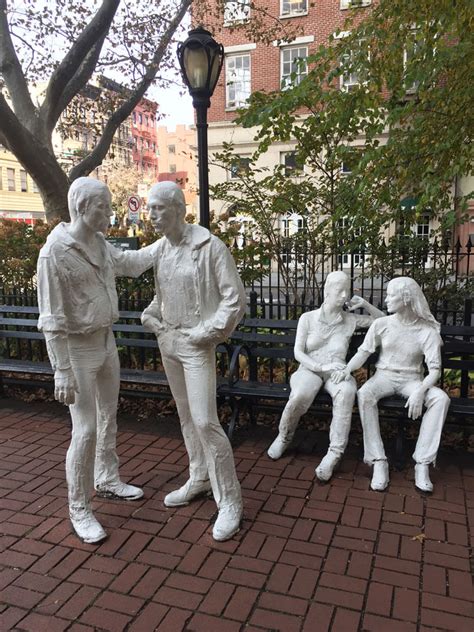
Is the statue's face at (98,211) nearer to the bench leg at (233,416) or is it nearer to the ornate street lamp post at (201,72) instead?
the ornate street lamp post at (201,72)

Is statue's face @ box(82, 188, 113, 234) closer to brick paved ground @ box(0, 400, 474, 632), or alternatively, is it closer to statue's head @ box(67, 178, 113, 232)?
statue's head @ box(67, 178, 113, 232)

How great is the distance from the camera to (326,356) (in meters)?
4.10

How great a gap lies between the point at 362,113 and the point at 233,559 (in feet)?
14.4

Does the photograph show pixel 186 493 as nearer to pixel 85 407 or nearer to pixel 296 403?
pixel 85 407

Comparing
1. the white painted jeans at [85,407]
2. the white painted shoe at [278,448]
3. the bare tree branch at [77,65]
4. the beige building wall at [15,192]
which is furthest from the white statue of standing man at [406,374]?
the beige building wall at [15,192]

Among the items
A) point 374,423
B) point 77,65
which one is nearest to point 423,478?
point 374,423

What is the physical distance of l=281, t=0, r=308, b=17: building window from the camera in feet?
65.3

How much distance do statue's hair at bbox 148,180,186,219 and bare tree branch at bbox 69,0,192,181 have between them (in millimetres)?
7963

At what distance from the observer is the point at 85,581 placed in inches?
104

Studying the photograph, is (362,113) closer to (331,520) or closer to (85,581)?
(331,520)

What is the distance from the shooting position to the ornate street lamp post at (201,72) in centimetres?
462

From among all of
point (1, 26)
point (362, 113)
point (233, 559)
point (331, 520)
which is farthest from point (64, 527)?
point (1, 26)

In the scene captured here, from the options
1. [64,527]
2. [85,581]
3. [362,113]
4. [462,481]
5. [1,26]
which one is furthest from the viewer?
[1,26]

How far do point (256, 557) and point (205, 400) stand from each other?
0.90 m
